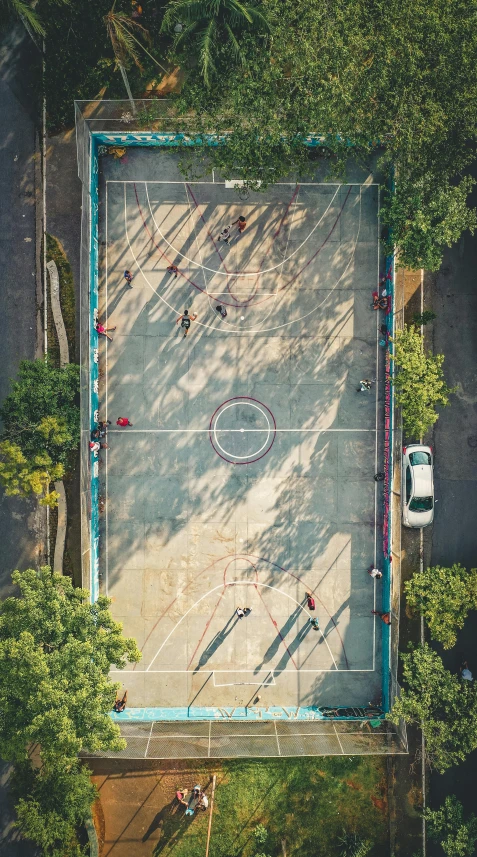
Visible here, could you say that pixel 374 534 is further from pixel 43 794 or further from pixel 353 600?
pixel 43 794

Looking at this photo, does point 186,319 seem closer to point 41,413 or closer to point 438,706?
point 41,413

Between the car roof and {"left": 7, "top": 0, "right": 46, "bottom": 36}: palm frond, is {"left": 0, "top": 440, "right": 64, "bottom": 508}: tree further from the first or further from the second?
{"left": 7, "top": 0, "right": 46, "bottom": 36}: palm frond

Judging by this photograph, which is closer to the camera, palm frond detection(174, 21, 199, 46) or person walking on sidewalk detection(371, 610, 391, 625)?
palm frond detection(174, 21, 199, 46)

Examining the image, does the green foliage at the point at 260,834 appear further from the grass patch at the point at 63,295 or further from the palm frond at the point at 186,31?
the palm frond at the point at 186,31

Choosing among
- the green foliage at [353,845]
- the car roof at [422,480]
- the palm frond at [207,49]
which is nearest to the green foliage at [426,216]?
the palm frond at [207,49]

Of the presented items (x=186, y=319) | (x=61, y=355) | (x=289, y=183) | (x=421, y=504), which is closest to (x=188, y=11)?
(x=289, y=183)

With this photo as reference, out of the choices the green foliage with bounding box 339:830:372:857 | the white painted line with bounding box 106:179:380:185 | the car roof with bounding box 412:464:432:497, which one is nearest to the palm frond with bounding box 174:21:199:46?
the white painted line with bounding box 106:179:380:185

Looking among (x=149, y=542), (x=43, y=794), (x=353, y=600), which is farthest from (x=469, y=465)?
(x=43, y=794)
